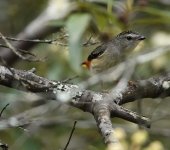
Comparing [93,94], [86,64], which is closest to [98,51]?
[86,64]

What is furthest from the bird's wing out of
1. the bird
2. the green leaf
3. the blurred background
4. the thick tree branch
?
the green leaf

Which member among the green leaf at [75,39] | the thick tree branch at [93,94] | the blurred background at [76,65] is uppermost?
the green leaf at [75,39]

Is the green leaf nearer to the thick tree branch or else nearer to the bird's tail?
the thick tree branch

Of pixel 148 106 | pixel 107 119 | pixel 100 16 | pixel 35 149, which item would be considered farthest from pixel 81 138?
pixel 107 119

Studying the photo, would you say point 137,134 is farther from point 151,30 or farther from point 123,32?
point 151,30

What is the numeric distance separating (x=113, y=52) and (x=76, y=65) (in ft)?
4.82

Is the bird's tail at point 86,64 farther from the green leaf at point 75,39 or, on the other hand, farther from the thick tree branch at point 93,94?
the green leaf at point 75,39

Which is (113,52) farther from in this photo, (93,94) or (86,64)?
(93,94)

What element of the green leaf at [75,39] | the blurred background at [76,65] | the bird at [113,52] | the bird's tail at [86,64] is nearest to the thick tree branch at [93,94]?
the blurred background at [76,65]

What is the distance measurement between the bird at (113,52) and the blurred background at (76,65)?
0.08 metres

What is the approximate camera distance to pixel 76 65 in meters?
3.51

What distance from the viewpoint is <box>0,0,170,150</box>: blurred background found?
374 centimetres

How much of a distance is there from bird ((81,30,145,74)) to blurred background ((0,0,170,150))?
0.08 meters

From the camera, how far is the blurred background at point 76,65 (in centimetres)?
374
